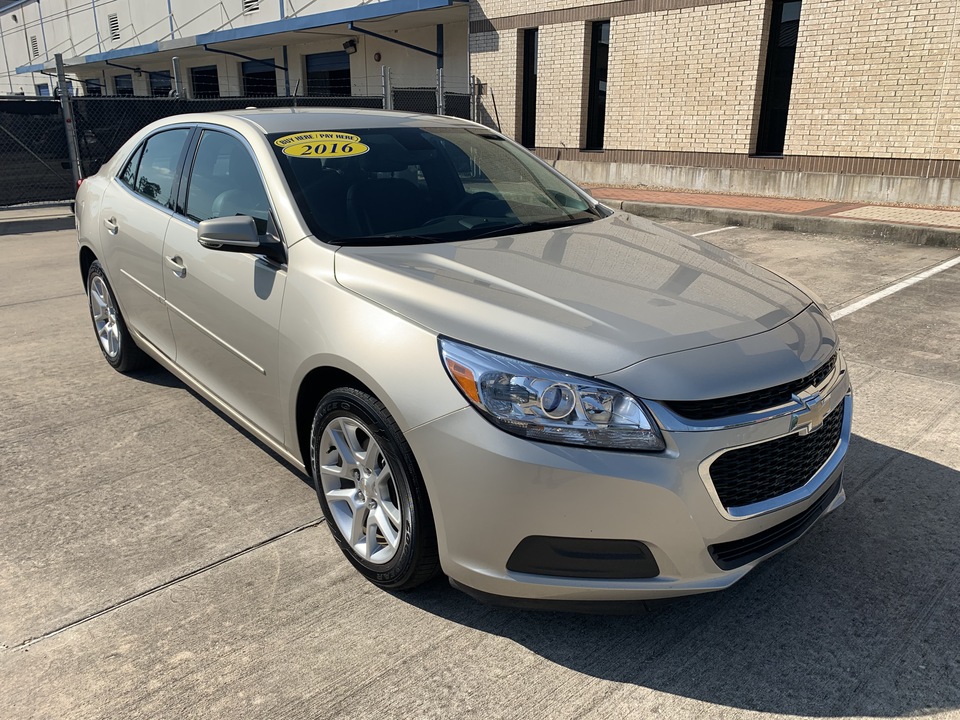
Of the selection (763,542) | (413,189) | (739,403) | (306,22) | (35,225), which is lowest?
(35,225)

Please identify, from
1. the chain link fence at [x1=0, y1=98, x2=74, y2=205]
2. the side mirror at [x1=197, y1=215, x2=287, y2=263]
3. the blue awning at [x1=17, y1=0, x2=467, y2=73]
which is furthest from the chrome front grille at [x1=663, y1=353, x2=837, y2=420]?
the blue awning at [x1=17, y1=0, x2=467, y2=73]

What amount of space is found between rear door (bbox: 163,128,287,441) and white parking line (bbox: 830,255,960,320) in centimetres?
435

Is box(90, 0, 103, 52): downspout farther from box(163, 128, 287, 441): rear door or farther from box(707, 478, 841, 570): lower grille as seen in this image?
box(707, 478, 841, 570): lower grille

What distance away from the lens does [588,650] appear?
2.54m

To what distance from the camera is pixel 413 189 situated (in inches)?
140

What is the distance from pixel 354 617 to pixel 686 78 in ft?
46.4

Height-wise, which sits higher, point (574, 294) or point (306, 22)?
point (306, 22)

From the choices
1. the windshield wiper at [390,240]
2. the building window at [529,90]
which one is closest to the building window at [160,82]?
the building window at [529,90]

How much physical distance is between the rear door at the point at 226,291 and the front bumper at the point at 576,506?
1054mm

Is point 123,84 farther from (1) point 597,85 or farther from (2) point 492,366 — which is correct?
(2) point 492,366

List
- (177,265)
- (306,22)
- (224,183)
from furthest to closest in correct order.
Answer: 1. (306,22)
2. (177,265)
3. (224,183)

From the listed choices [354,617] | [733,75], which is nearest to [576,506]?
[354,617]

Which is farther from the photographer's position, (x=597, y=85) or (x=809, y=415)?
(x=597, y=85)

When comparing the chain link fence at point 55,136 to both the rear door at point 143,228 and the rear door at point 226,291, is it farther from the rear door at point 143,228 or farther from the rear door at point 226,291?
the rear door at point 226,291
